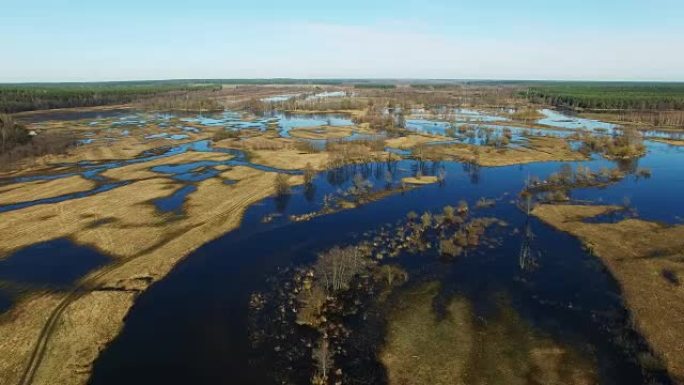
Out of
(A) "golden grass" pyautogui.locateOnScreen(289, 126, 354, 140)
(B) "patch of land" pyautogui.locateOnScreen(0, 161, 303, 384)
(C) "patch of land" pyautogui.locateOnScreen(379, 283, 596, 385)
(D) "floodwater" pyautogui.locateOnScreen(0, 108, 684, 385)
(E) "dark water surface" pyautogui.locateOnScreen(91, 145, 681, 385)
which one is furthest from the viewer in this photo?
(A) "golden grass" pyautogui.locateOnScreen(289, 126, 354, 140)

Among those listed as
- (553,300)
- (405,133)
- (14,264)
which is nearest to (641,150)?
(405,133)

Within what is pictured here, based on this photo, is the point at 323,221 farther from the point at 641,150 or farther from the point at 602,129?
the point at 602,129

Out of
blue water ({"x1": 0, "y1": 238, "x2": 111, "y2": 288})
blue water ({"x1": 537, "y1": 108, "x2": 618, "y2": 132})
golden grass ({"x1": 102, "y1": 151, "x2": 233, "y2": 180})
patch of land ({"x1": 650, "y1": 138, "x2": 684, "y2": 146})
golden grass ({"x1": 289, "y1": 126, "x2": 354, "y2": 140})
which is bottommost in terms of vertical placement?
blue water ({"x1": 0, "y1": 238, "x2": 111, "y2": 288})

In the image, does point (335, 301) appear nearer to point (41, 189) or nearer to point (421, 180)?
point (421, 180)

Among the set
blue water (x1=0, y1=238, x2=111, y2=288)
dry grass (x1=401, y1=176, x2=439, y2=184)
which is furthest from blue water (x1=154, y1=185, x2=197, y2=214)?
dry grass (x1=401, y1=176, x2=439, y2=184)

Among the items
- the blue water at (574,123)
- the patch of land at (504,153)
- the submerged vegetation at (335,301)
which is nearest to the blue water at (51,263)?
the submerged vegetation at (335,301)

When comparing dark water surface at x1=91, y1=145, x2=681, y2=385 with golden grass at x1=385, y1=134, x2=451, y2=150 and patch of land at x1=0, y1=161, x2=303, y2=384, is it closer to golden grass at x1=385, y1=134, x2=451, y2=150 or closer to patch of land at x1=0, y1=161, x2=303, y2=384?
patch of land at x1=0, y1=161, x2=303, y2=384


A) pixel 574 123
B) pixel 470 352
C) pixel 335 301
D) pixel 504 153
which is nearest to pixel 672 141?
pixel 574 123
